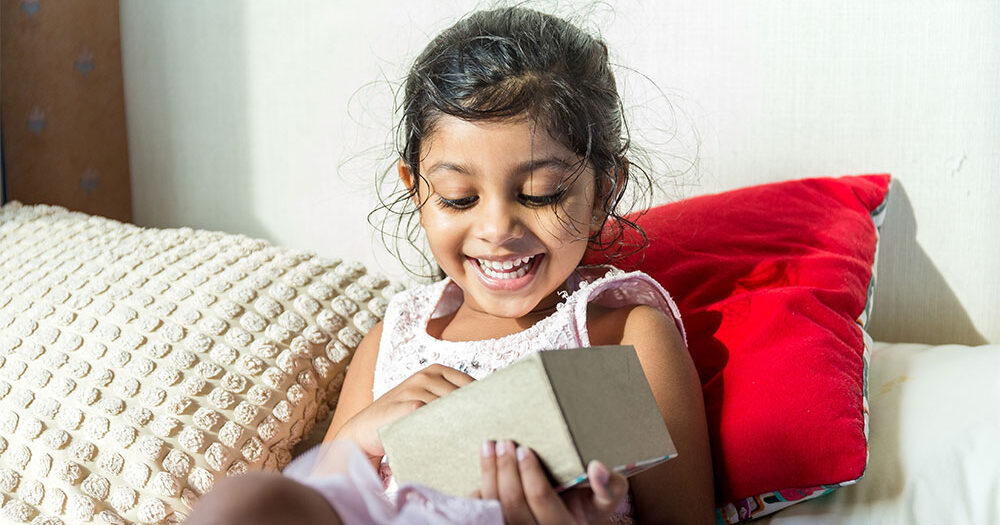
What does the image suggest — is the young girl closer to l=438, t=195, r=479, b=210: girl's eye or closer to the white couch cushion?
l=438, t=195, r=479, b=210: girl's eye

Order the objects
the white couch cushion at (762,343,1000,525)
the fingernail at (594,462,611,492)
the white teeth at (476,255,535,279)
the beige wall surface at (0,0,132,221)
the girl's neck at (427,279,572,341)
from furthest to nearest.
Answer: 1. the beige wall surface at (0,0,132,221)
2. the girl's neck at (427,279,572,341)
3. the white teeth at (476,255,535,279)
4. the white couch cushion at (762,343,1000,525)
5. the fingernail at (594,462,611,492)

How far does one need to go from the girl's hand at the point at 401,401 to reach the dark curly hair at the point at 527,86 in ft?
0.67

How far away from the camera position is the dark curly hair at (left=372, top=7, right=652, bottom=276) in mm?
878

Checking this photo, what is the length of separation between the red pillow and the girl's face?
0.67 feet

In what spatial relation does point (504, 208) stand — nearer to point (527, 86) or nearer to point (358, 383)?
point (527, 86)

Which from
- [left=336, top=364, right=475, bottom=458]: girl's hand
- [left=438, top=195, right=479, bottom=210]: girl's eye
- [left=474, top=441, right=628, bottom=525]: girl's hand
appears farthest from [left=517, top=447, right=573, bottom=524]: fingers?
[left=438, top=195, right=479, bottom=210]: girl's eye

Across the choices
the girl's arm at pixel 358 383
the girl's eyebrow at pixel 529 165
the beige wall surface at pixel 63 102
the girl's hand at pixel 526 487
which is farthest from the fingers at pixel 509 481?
the beige wall surface at pixel 63 102

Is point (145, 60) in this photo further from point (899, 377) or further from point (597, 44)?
point (899, 377)

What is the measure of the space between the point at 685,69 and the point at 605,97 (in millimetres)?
348

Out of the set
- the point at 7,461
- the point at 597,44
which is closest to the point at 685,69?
the point at 597,44

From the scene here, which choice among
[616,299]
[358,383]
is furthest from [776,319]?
[358,383]

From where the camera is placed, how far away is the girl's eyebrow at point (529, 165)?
855 mm

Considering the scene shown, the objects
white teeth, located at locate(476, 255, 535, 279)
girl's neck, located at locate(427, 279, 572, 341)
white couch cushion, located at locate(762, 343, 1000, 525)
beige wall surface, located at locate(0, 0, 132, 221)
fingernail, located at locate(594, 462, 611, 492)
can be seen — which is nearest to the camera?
fingernail, located at locate(594, 462, 611, 492)

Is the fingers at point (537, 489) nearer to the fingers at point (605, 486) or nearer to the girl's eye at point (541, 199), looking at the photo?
the fingers at point (605, 486)
